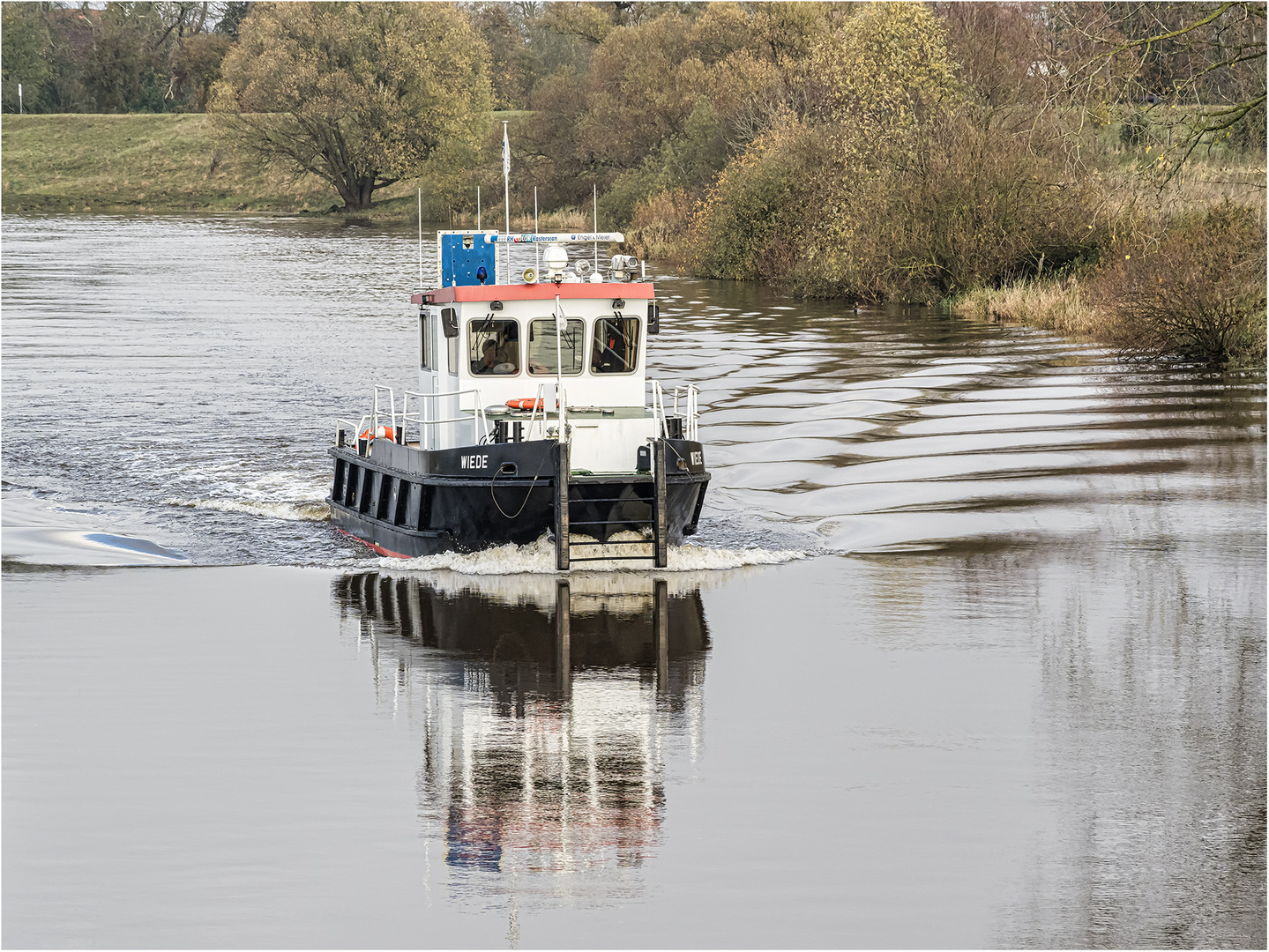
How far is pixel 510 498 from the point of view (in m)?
16.8

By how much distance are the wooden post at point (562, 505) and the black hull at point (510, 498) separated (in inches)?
3.7

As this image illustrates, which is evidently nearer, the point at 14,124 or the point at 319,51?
the point at 319,51

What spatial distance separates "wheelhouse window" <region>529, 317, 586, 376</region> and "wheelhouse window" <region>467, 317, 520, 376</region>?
19 centimetres

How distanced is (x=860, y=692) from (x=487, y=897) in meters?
4.76

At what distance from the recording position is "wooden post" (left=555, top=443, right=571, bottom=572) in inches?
638

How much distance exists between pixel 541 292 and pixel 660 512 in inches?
121

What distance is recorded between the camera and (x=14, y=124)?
118 metres

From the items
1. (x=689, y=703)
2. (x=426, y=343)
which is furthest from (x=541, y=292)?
(x=689, y=703)

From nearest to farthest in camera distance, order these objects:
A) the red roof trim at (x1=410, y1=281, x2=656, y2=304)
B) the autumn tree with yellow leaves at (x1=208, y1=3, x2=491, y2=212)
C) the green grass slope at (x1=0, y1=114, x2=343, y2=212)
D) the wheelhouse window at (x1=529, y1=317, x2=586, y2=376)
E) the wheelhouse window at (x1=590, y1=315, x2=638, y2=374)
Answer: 1. the red roof trim at (x1=410, y1=281, x2=656, y2=304)
2. the wheelhouse window at (x1=529, y1=317, x2=586, y2=376)
3. the wheelhouse window at (x1=590, y1=315, x2=638, y2=374)
4. the autumn tree with yellow leaves at (x1=208, y1=3, x2=491, y2=212)
5. the green grass slope at (x1=0, y1=114, x2=343, y2=212)

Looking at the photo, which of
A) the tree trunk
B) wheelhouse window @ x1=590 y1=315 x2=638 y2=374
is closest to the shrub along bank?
wheelhouse window @ x1=590 y1=315 x2=638 y2=374

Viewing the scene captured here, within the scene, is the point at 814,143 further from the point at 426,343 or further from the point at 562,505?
the point at 562,505

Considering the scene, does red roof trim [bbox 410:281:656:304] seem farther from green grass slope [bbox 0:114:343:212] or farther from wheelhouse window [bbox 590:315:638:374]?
green grass slope [bbox 0:114:343:212]

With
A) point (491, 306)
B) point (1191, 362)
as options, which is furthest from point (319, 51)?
point (491, 306)

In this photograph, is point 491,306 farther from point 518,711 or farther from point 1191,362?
point 1191,362
